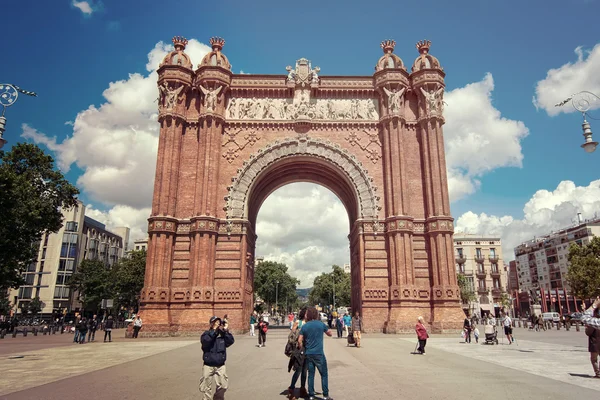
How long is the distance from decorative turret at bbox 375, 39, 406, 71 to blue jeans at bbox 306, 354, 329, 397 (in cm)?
2726

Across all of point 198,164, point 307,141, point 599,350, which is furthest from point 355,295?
point 599,350

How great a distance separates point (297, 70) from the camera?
105 ft

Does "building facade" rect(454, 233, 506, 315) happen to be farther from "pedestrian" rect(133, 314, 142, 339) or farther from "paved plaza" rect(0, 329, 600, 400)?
"pedestrian" rect(133, 314, 142, 339)

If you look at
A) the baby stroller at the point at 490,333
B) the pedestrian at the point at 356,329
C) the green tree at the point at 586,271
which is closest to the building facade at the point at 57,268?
the pedestrian at the point at 356,329

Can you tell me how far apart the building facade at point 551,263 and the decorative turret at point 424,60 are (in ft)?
185

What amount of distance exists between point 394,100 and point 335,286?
82.5 m

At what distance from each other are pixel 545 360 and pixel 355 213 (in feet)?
63.1

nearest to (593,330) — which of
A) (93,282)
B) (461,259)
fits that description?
(93,282)

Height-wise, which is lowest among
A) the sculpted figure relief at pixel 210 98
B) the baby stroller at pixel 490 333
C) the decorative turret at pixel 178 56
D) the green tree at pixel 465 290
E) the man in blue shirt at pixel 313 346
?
the baby stroller at pixel 490 333

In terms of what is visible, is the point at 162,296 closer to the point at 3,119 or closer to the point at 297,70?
the point at 3,119

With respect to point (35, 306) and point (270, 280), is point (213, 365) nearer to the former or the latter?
point (35, 306)

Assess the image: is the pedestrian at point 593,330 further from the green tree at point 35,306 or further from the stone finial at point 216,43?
the green tree at point 35,306

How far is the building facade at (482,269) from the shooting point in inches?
2953

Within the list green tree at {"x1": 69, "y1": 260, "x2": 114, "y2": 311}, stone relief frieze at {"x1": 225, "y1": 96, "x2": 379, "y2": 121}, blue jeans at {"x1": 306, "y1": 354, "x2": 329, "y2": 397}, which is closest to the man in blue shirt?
blue jeans at {"x1": 306, "y1": 354, "x2": 329, "y2": 397}
